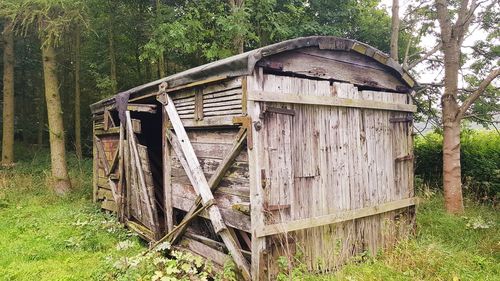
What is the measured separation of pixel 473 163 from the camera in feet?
27.7

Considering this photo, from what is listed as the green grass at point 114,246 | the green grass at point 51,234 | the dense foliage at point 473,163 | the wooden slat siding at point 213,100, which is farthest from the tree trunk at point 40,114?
the dense foliage at point 473,163

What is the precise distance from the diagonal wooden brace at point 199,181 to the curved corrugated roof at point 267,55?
39 centimetres

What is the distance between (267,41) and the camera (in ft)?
43.4

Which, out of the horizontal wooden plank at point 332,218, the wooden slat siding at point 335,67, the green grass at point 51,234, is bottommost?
the green grass at point 51,234

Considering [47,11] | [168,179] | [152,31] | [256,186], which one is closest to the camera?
[256,186]

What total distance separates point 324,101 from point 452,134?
11.2 ft

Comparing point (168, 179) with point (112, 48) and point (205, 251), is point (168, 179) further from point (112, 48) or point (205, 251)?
point (112, 48)

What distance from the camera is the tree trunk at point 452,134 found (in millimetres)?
6648

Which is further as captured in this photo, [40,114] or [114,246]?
[40,114]

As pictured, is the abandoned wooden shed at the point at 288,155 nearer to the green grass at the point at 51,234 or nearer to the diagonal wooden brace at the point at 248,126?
the diagonal wooden brace at the point at 248,126

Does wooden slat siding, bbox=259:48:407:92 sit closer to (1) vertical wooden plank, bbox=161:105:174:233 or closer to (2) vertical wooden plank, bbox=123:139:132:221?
(1) vertical wooden plank, bbox=161:105:174:233

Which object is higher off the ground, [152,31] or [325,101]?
[152,31]

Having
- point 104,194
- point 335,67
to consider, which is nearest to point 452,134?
point 335,67

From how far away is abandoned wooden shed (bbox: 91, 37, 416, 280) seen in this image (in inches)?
165
